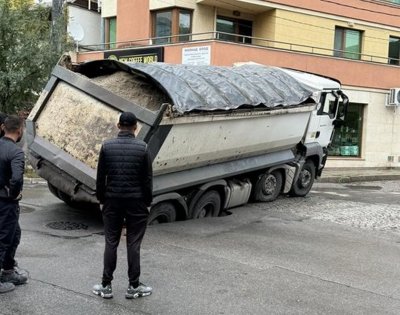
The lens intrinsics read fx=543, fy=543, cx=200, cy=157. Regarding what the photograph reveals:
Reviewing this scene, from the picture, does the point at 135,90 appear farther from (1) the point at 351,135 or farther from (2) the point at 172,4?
(1) the point at 351,135

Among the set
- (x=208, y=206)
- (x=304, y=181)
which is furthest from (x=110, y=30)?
(x=208, y=206)

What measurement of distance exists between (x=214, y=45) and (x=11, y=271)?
1324cm

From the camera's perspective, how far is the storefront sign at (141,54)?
19219 mm

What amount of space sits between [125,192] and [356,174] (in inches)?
631

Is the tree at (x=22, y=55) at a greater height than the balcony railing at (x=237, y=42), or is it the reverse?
Answer: the balcony railing at (x=237, y=42)

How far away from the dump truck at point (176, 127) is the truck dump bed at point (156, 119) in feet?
0.06

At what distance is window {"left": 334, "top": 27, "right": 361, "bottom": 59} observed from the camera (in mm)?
23438

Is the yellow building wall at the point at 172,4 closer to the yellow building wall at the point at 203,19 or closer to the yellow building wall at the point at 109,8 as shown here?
the yellow building wall at the point at 203,19

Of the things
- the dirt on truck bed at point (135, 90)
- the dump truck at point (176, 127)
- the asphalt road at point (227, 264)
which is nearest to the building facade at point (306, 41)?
the dump truck at point (176, 127)

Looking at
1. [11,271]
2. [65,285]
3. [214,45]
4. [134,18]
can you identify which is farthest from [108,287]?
[134,18]

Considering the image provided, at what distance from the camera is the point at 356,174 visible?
65.5 ft

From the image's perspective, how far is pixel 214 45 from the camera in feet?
58.1

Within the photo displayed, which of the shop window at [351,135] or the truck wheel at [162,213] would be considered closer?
the truck wheel at [162,213]

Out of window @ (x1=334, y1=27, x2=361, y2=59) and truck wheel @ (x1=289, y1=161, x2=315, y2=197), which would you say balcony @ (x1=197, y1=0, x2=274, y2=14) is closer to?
window @ (x1=334, y1=27, x2=361, y2=59)
